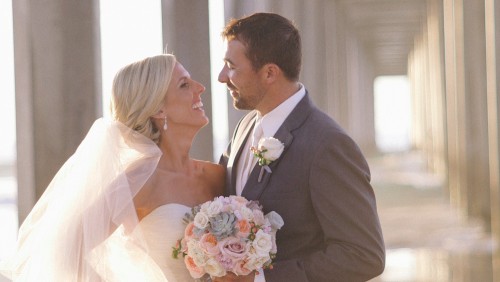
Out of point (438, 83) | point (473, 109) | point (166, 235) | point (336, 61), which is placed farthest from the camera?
point (336, 61)

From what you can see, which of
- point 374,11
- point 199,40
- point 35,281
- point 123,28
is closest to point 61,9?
point 199,40

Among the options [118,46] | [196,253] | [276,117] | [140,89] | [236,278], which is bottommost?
[236,278]

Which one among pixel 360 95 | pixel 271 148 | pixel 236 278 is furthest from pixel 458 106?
pixel 360 95

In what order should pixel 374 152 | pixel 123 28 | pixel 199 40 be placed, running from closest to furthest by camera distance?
pixel 199 40 → pixel 123 28 → pixel 374 152

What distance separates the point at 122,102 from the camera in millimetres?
5824

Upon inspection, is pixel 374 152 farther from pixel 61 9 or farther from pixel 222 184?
pixel 222 184

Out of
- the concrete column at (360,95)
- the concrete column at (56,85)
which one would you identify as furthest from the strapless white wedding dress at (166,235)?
the concrete column at (360,95)

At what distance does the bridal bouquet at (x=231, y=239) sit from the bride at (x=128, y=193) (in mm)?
470

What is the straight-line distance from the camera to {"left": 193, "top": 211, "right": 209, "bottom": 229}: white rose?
17.0 feet

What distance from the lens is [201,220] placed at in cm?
518

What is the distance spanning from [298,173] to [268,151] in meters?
0.18

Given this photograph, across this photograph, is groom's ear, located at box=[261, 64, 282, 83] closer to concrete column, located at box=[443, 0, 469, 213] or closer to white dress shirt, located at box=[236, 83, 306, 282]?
white dress shirt, located at box=[236, 83, 306, 282]

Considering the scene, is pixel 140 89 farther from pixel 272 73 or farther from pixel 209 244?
pixel 209 244

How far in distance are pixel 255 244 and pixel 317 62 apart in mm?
19386
